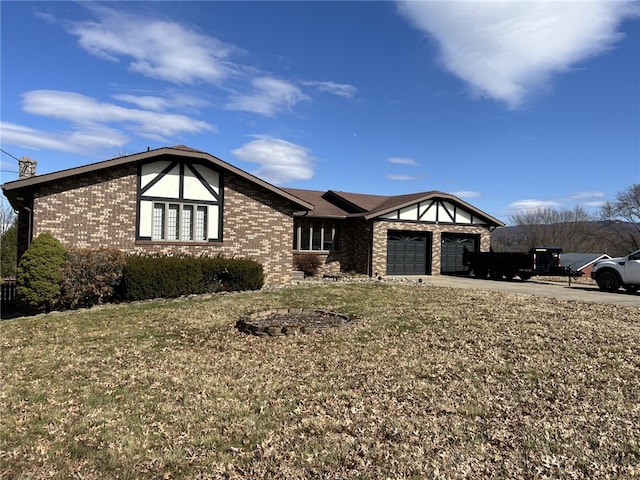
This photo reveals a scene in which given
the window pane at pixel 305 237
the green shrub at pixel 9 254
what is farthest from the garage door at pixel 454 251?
the green shrub at pixel 9 254

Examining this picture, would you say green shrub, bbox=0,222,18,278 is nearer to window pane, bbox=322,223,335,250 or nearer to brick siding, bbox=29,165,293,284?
brick siding, bbox=29,165,293,284

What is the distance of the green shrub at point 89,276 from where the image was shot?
37.4 feet

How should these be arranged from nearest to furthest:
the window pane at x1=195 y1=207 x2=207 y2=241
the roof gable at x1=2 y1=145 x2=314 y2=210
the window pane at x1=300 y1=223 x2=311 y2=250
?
the roof gable at x1=2 y1=145 x2=314 y2=210, the window pane at x1=195 y1=207 x2=207 y2=241, the window pane at x1=300 y1=223 x2=311 y2=250

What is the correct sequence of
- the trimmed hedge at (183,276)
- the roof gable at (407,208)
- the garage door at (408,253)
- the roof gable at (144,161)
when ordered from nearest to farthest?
the trimmed hedge at (183,276) → the roof gable at (144,161) → the roof gable at (407,208) → the garage door at (408,253)

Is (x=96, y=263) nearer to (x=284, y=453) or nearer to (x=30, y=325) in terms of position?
(x=30, y=325)

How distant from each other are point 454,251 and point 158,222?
15.9 metres

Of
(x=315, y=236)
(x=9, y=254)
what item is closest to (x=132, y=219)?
(x=315, y=236)

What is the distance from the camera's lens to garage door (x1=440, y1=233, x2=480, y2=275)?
24172 mm

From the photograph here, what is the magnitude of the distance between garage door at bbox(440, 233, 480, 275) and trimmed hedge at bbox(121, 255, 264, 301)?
505 inches

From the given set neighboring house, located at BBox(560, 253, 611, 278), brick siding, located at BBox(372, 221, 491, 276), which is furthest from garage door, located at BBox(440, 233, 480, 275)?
neighboring house, located at BBox(560, 253, 611, 278)

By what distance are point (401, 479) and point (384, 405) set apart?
4.65 ft

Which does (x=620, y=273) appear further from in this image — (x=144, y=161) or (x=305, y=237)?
(x=144, y=161)

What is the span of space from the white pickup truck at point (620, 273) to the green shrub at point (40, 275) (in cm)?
1793

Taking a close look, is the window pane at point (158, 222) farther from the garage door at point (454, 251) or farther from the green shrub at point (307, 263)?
the garage door at point (454, 251)
